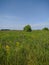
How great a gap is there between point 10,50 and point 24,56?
0.56 meters

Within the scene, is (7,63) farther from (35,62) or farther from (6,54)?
(35,62)

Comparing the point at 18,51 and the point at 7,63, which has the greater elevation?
the point at 18,51

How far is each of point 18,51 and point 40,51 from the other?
80 centimetres

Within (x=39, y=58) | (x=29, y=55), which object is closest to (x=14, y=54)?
(x=29, y=55)

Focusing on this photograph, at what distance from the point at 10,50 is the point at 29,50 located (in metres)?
0.70

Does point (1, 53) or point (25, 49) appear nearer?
point (1, 53)

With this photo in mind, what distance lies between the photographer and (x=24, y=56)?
5422 millimetres

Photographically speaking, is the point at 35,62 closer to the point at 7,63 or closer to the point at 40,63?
the point at 40,63

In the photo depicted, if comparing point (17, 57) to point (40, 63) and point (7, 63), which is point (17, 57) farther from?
point (40, 63)

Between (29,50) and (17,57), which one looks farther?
(29,50)

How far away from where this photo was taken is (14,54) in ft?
17.6

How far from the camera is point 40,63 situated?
511 cm

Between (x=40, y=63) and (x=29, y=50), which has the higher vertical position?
(x=29, y=50)

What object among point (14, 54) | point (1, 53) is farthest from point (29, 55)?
point (1, 53)
